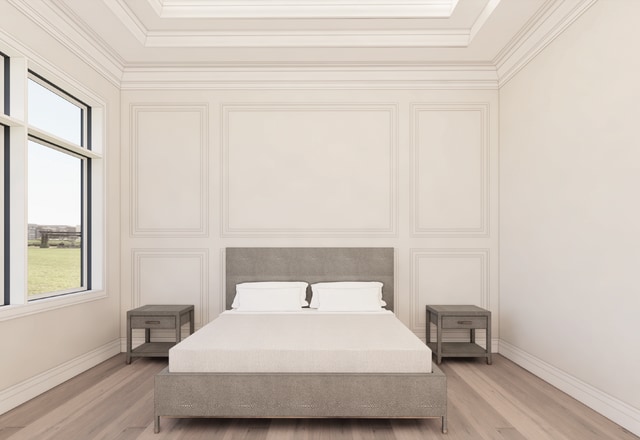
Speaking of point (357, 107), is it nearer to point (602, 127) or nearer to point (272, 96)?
point (272, 96)

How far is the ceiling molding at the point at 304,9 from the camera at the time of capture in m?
3.63

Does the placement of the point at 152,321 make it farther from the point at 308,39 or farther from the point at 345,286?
the point at 308,39

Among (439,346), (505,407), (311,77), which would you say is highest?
(311,77)

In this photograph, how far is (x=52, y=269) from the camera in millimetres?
3547

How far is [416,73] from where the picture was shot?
4438 mm

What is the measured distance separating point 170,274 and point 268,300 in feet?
3.88

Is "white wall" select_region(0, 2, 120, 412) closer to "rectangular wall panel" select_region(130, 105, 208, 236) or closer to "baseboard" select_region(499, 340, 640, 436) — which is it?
"rectangular wall panel" select_region(130, 105, 208, 236)

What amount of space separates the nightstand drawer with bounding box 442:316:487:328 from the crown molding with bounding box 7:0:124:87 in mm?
4019

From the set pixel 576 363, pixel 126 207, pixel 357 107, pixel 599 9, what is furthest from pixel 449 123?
pixel 126 207

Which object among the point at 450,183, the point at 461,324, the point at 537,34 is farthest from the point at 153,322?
the point at 537,34

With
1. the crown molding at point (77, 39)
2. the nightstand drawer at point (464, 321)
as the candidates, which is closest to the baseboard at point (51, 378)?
the crown molding at point (77, 39)

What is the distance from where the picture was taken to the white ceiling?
3453mm

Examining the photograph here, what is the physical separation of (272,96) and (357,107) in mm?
902

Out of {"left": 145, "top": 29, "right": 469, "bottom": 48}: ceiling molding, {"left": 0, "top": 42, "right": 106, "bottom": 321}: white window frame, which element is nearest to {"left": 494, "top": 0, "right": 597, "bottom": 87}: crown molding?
{"left": 145, "top": 29, "right": 469, "bottom": 48}: ceiling molding
